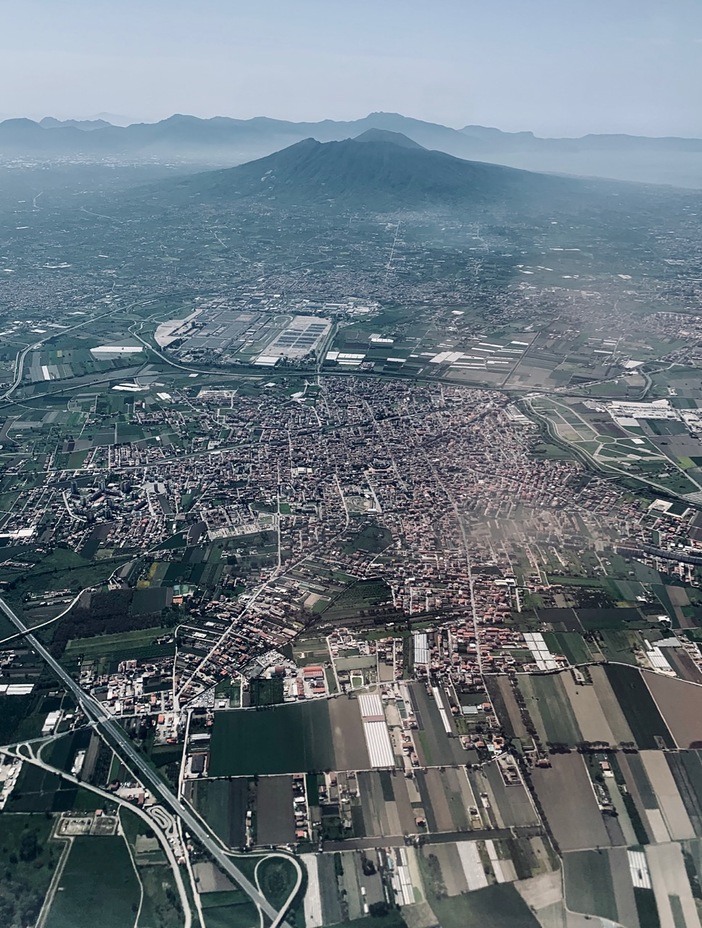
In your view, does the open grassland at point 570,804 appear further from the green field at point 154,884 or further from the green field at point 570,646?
the green field at point 154,884

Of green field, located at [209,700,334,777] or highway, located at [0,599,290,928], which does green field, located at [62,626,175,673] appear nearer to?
highway, located at [0,599,290,928]

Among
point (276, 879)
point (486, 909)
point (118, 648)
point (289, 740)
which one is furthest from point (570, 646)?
point (118, 648)

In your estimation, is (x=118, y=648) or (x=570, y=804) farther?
(x=118, y=648)

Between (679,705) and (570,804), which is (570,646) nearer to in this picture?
(679,705)

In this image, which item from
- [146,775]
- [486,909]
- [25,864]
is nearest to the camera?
[486,909]

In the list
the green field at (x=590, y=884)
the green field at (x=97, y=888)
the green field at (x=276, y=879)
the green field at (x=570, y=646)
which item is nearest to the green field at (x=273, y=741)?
the green field at (x=276, y=879)

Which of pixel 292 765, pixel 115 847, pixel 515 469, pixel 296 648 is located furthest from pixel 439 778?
pixel 515 469

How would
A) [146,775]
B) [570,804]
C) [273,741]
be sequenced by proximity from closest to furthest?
1. [570,804]
2. [146,775]
3. [273,741]
